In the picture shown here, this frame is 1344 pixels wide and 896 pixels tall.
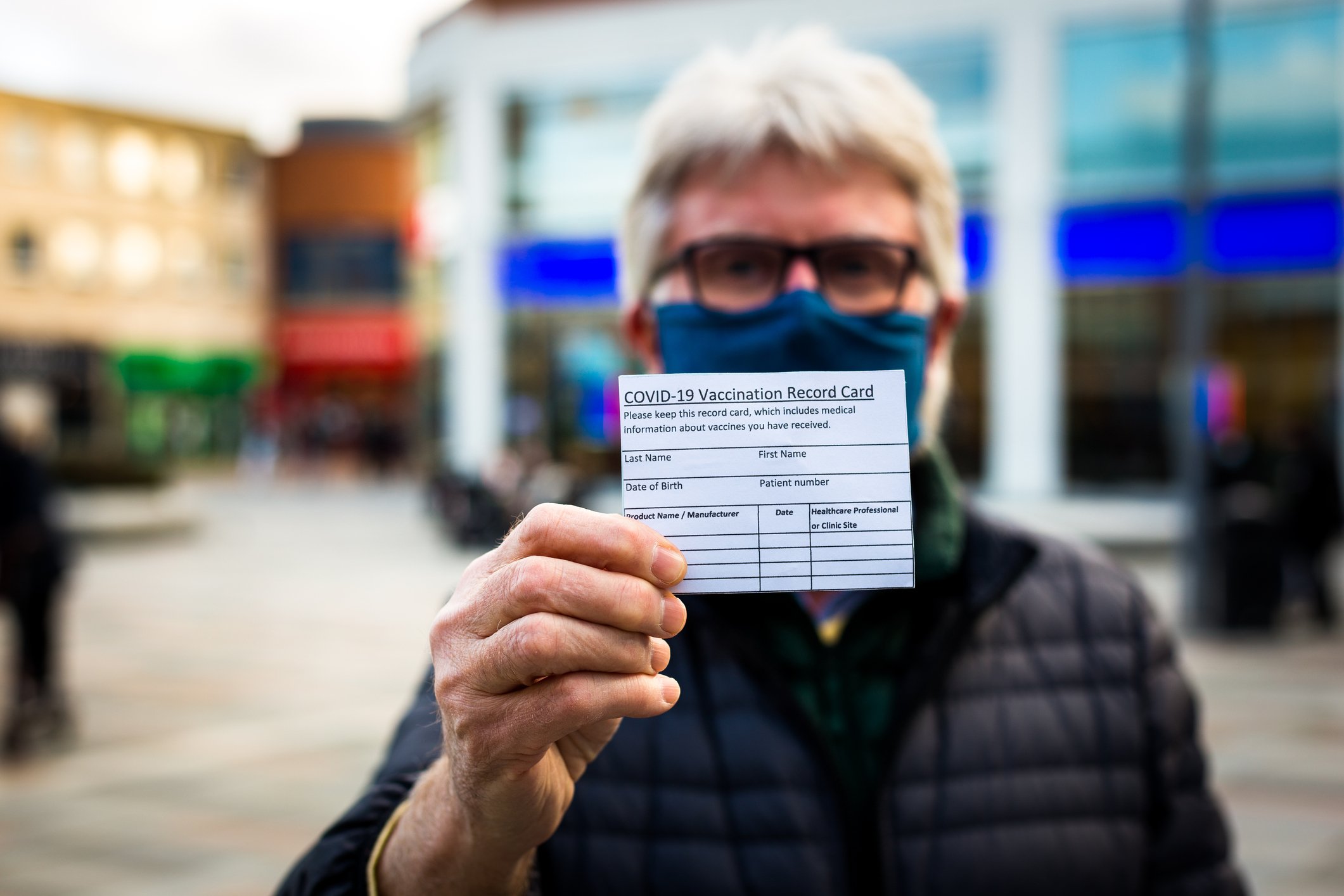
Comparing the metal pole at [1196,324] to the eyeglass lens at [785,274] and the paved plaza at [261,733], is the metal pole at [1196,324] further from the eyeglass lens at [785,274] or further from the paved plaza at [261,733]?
the eyeglass lens at [785,274]

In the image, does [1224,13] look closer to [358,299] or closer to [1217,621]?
[1217,621]

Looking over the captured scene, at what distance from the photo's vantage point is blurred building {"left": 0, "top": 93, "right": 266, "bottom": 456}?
91.4 ft

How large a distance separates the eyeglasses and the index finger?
615 millimetres

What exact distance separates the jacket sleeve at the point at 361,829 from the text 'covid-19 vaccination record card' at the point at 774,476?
1.73 feet

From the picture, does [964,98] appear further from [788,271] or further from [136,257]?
[136,257]

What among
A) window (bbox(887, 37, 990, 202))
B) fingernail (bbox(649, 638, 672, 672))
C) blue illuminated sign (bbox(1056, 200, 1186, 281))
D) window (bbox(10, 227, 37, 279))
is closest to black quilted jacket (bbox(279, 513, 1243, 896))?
fingernail (bbox(649, 638, 672, 672))

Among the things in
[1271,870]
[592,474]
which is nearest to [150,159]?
[592,474]

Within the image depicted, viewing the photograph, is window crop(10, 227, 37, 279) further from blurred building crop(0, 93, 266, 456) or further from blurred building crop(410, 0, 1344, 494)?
blurred building crop(410, 0, 1344, 494)

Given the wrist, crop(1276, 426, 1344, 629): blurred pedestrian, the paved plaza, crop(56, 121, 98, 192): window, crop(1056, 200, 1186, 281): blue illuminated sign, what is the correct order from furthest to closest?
crop(56, 121, 98, 192): window → crop(1056, 200, 1186, 281): blue illuminated sign → crop(1276, 426, 1344, 629): blurred pedestrian → the paved plaza → the wrist

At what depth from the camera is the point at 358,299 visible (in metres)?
39.8

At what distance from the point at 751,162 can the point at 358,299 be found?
1570 inches

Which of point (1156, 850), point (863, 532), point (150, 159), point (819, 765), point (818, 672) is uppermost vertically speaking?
point (150, 159)

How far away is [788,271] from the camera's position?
1.65 m

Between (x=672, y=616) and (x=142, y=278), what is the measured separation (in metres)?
38.2
